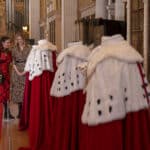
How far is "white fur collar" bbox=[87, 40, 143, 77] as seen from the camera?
3262mm

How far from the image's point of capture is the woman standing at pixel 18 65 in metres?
7.97

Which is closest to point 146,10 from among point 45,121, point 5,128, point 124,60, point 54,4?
point 45,121

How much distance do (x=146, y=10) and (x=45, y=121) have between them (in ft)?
6.77

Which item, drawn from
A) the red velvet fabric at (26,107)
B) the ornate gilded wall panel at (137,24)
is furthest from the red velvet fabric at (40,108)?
the ornate gilded wall panel at (137,24)

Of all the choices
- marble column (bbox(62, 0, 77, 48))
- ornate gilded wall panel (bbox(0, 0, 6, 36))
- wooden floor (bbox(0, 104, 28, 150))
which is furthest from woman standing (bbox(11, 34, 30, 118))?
ornate gilded wall panel (bbox(0, 0, 6, 36))

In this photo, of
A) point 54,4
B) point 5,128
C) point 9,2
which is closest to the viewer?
point 5,128

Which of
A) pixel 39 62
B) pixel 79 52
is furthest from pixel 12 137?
pixel 79 52

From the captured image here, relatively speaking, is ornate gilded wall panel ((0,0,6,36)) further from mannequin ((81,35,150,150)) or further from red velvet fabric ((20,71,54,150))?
mannequin ((81,35,150,150))

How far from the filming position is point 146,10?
18.7 feet

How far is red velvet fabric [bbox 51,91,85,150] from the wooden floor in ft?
5.72

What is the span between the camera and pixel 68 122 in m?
4.77

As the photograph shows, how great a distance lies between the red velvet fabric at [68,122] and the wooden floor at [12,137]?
1.74m

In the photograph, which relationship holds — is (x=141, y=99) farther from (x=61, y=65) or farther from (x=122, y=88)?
(x=61, y=65)

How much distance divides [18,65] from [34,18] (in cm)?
1150
